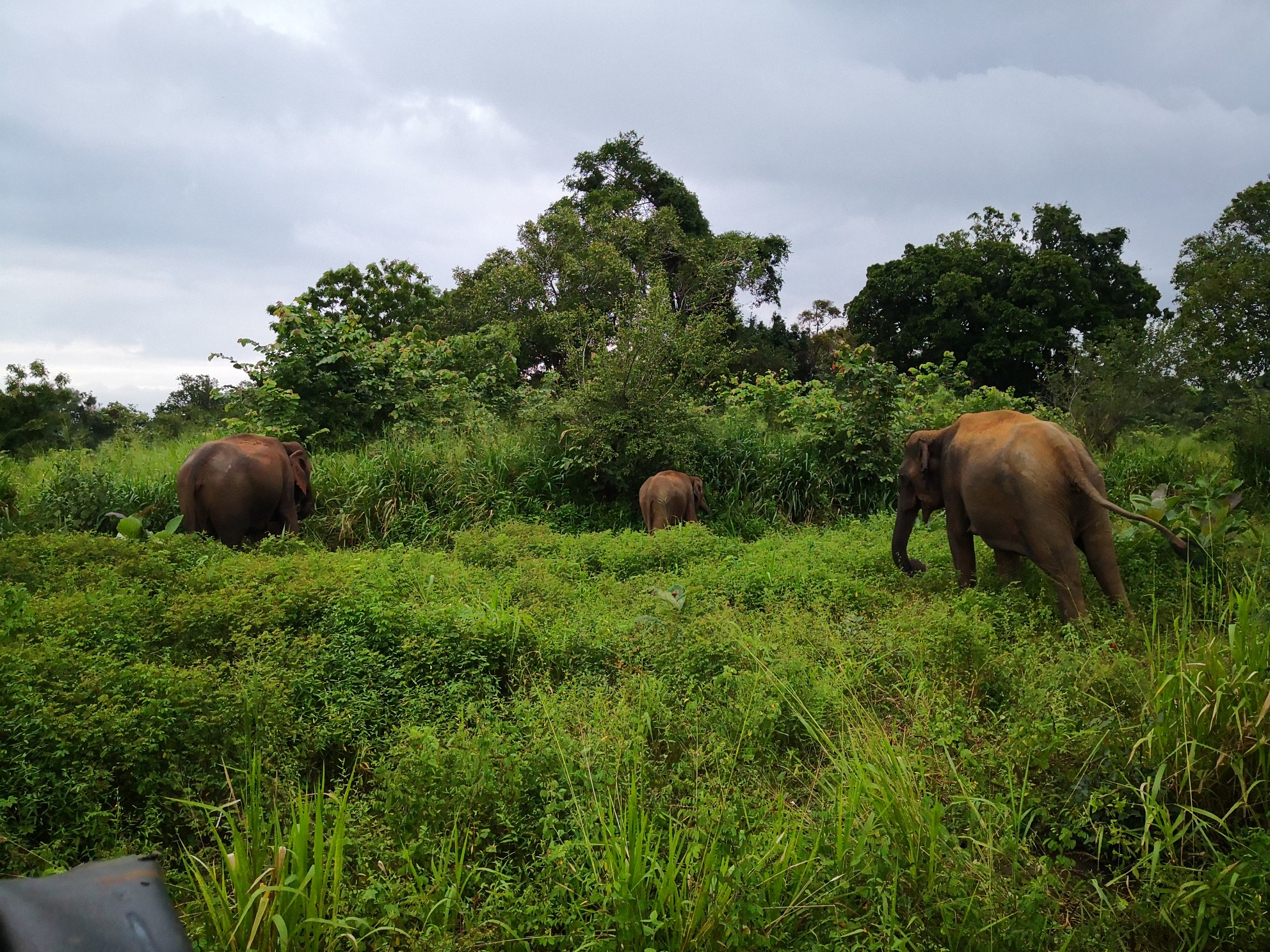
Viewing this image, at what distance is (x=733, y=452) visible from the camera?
11.6m

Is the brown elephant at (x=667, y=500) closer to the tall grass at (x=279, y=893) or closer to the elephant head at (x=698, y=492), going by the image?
the elephant head at (x=698, y=492)

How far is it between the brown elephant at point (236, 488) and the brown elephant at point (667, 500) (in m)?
3.86

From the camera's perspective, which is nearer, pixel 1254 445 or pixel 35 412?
pixel 1254 445

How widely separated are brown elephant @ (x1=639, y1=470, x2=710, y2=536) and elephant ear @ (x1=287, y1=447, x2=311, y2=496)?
373 cm

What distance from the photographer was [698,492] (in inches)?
404

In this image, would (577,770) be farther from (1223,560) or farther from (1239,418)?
(1239,418)

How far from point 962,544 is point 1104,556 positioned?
1.04 metres

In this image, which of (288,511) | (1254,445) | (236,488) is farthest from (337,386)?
(1254,445)

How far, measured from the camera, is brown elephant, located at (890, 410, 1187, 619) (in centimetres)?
529

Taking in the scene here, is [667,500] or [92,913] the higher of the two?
[667,500]

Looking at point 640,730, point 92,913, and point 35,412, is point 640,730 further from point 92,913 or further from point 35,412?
point 35,412

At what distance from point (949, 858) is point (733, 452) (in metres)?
9.03

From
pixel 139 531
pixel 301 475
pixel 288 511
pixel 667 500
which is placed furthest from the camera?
pixel 667 500

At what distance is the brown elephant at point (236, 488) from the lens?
7953mm
